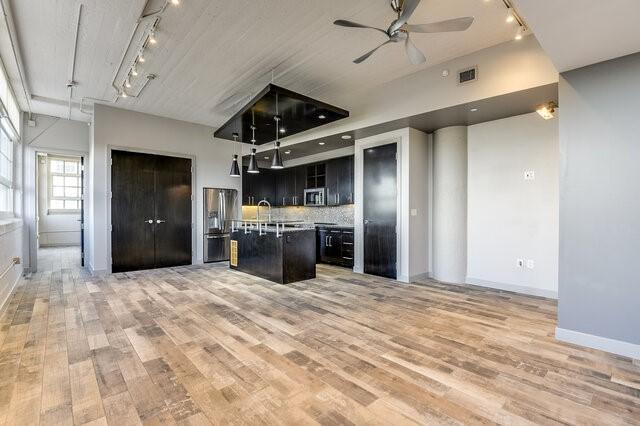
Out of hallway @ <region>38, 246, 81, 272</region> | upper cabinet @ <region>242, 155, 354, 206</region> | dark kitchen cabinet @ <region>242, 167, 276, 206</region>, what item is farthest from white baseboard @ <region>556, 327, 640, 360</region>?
hallway @ <region>38, 246, 81, 272</region>

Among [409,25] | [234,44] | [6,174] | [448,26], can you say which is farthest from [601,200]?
[6,174]

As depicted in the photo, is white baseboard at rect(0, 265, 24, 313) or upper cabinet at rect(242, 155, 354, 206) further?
upper cabinet at rect(242, 155, 354, 206)

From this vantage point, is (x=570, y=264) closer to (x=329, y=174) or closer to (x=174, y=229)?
(x=329, y=174)

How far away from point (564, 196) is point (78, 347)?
4765 mm

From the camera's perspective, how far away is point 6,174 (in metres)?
5.16

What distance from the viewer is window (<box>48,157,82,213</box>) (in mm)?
10906

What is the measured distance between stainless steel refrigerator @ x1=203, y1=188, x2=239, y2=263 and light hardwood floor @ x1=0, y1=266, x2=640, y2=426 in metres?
2.98

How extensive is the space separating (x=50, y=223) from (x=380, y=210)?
39.0 feet

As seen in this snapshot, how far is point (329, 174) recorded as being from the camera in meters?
7.23

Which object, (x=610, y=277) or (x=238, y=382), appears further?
(x=610, y=277)

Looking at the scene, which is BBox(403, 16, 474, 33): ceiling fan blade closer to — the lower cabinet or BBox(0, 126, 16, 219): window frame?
the lower cabinet

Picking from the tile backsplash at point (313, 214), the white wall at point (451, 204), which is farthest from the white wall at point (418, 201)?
the tile backsplash at point (313, 214)

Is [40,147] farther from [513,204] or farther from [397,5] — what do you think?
[513,204]

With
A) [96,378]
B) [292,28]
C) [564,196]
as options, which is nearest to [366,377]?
[96,378]
